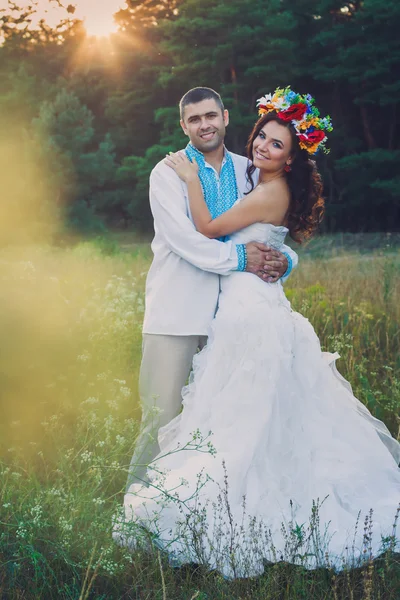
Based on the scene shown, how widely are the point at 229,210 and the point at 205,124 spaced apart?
0.60m

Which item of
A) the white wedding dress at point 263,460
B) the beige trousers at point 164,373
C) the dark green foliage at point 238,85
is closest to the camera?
the white wedding dress at point 263,460

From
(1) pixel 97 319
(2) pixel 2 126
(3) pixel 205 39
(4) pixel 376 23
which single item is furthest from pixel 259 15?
(1) pixel 97 319

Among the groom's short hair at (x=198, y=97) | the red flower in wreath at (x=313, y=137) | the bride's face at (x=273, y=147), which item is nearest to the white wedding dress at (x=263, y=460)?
the bride's face at (x=273, y=147)

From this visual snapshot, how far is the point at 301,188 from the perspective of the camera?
14.8 feet

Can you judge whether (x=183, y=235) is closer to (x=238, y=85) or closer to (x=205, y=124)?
(x=205, y=124)

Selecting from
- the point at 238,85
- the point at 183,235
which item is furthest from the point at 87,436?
the point at 238,85

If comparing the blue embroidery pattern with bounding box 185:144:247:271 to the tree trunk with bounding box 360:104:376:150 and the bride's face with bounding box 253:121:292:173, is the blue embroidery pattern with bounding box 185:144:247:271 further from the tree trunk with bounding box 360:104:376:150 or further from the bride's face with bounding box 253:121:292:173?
the tree trunk with bounding box 360:104:376:150

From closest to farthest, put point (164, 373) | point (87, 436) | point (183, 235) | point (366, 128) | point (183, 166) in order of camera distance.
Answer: point (183, 235) → point (183, 166) → point (164, 373) → point (87, 436) → point (366, 128)

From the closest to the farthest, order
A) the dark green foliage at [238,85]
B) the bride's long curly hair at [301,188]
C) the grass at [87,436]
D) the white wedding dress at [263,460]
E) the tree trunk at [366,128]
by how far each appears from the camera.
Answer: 1. the grass at [87,436]
2. the white wedding dress at [263,460]
3. the bride's long curly hair at [301,188]
4. the dark green foliage at [238,85]
5. the tree trunk at [366,128]

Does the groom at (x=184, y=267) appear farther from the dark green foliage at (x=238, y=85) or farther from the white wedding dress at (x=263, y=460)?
the dark green foliage at (x=238, y=85)

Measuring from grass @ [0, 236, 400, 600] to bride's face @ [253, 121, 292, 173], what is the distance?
1851 mm

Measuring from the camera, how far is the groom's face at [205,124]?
4492mm

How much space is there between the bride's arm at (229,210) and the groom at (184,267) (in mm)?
79

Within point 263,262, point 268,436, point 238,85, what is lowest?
point 268,436
